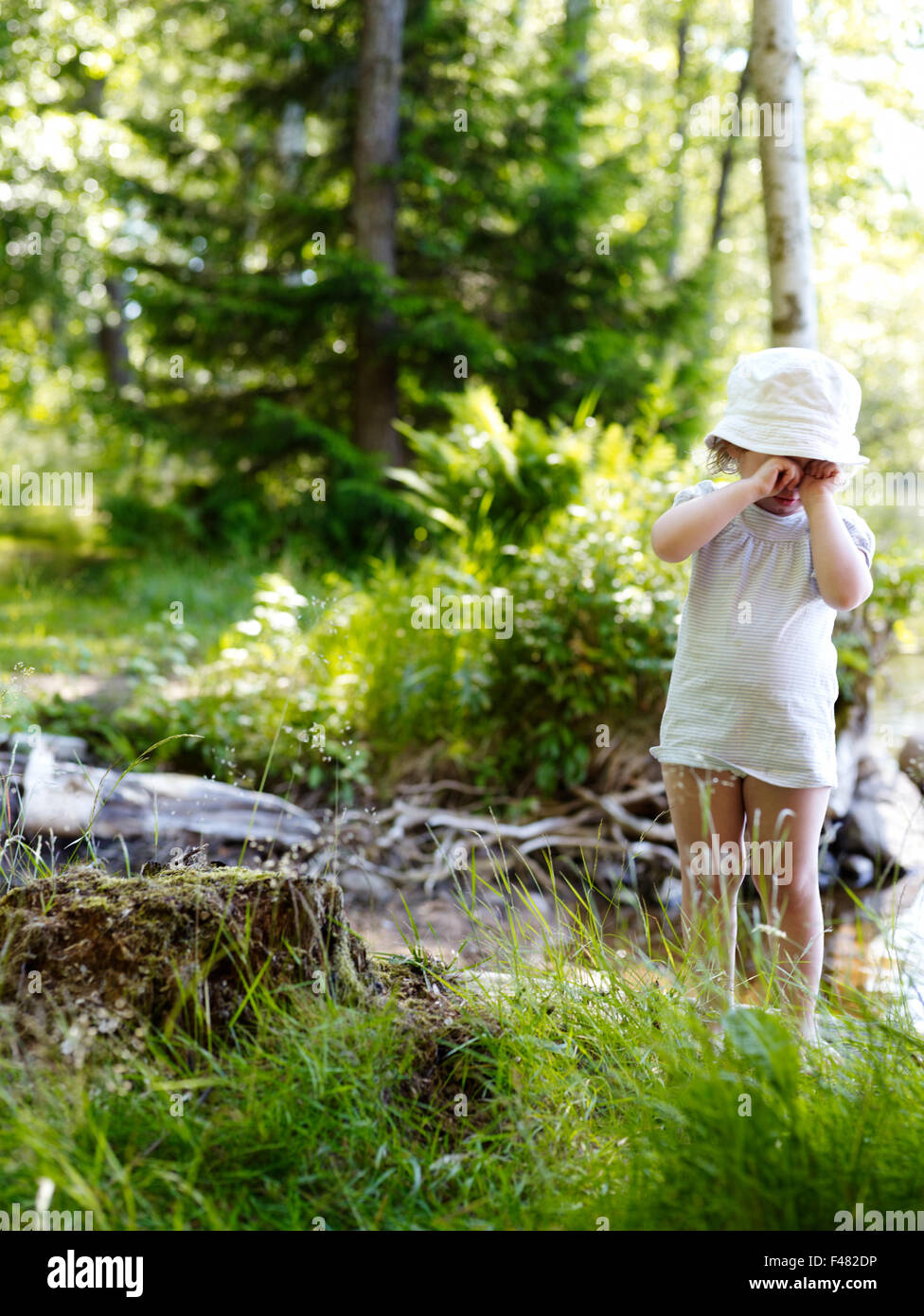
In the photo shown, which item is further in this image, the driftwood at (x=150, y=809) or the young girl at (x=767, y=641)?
the driftwood at (x=150, y=809)

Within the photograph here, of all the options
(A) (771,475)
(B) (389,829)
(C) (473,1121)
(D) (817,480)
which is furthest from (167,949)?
(B) (389,829)

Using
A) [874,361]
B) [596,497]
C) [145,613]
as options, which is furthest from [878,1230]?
[874,361]

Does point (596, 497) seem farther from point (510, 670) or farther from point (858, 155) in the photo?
point (858, 155)

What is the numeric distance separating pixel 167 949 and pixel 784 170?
16.2ft

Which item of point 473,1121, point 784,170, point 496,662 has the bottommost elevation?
point 473,1121

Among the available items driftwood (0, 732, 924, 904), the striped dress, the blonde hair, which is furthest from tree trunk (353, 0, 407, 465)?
the striped dress

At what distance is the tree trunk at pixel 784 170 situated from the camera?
5078mm

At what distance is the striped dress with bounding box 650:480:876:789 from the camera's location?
95.7 inches

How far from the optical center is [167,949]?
2.07 metres

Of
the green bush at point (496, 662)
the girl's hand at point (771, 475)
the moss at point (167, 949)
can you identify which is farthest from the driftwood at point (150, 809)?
the girl's hand at point (771, 475)

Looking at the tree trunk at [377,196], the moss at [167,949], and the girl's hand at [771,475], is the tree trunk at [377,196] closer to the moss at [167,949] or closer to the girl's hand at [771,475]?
the girl's hand at [771,475]

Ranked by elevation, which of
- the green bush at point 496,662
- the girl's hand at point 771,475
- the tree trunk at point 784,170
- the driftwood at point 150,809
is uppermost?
the tree trunk at point 784,170

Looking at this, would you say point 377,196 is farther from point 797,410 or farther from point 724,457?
point 797,410

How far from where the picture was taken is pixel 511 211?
9570mm
